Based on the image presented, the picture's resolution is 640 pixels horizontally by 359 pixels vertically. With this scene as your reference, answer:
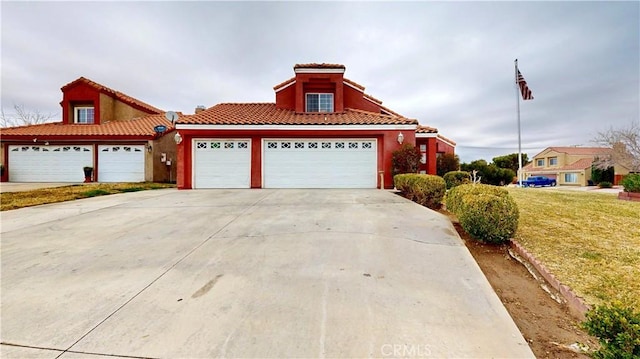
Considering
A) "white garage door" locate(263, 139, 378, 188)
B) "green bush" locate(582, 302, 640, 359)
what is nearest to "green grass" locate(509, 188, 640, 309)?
"green bush" locate(582, 302, 640, 359)

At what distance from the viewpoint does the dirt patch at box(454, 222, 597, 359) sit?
225 centimetres

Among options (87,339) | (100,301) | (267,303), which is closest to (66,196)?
(100,301)

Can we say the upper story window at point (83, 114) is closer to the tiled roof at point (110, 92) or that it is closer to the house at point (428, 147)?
the tiled roof at point (110, 92)

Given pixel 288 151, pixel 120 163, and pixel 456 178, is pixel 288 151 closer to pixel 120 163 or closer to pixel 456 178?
pixel 456 178

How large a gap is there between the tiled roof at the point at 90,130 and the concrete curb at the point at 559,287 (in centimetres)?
1837

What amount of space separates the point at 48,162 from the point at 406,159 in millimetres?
20400

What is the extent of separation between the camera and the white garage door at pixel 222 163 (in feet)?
40.5

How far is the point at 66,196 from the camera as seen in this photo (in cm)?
964

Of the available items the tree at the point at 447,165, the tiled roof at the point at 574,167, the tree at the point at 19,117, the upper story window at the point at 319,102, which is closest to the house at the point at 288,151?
the upper story window at the point at 319,102

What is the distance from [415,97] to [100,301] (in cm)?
2409

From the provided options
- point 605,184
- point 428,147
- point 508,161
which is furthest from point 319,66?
point 508,161

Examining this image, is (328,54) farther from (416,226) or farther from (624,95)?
(624,95)

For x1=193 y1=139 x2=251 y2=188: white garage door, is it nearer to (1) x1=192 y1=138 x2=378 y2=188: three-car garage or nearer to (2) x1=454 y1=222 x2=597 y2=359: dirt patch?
(1) x1=192 y1=138 x2=378 y2=188: three-car garage

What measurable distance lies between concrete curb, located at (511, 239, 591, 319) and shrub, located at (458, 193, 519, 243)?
312 mm
